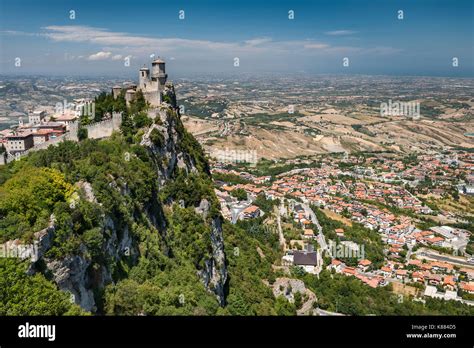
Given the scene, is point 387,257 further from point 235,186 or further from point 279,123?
point 279,123

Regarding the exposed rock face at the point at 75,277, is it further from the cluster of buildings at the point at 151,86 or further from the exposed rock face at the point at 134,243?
the cluster of buildings at the point at 151,86

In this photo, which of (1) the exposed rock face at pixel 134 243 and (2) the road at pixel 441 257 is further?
(2) the road at pixel 441 257

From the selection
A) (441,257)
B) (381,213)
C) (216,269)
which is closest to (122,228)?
(216,269)

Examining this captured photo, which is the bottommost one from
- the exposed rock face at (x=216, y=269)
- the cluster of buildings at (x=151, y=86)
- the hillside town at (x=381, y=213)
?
the hillside town at (x=381, y=213)

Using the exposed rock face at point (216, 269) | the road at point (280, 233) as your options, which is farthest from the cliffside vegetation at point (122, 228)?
the road at point (280, 233)

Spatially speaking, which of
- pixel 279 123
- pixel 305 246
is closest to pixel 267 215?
pixel 305 246

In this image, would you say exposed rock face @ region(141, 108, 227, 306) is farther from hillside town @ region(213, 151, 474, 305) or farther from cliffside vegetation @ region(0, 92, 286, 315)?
hillside town @ region(213, 151, 474, 305)

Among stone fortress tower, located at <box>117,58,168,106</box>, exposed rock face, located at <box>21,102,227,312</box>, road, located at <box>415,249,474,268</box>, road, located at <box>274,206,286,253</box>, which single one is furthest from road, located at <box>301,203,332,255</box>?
stone fortress tower, located at <box>117,58,168,106</box>

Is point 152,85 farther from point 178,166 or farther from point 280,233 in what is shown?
point 280,233
